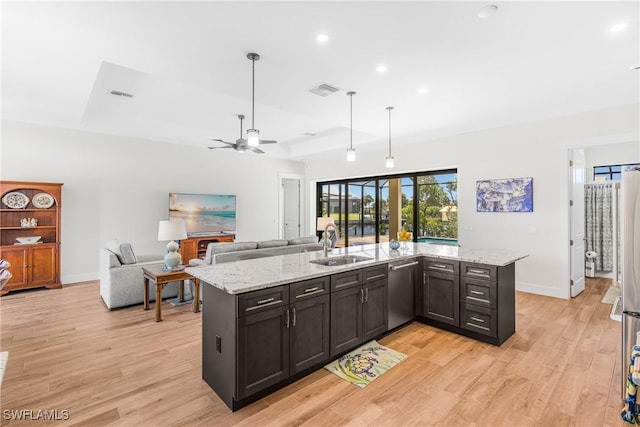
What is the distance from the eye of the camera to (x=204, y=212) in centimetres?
725

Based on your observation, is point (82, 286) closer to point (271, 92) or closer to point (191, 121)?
point (191, 121)

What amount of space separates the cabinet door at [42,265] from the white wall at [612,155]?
35.2 ft

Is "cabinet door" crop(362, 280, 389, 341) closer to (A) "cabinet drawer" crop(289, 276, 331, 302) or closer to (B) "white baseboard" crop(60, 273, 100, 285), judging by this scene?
(A) "cabinet drawer" crop(289, 276, 331, 302)

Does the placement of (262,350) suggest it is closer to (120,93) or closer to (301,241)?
(301,241)

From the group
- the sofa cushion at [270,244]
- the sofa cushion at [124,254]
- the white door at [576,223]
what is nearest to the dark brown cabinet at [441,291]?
the sofa cushion at [270,244]

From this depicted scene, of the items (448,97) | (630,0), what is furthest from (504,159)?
(630,0)

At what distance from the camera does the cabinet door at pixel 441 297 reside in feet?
11.1

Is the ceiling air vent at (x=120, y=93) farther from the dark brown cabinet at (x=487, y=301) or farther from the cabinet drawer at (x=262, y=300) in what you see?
the dark brown cabinet at (x=487, y=301)

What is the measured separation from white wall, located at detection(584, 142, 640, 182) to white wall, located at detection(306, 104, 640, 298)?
121 inches

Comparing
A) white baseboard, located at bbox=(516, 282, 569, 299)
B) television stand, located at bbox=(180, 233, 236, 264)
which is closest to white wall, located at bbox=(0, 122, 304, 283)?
television stand, located at bbox=(180, 233, 236, 264)

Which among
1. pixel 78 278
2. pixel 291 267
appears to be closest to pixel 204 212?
pixel 78 278

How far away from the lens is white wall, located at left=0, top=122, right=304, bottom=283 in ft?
17.8

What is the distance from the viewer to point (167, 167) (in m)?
6.87

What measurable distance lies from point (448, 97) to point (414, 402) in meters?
3.72
